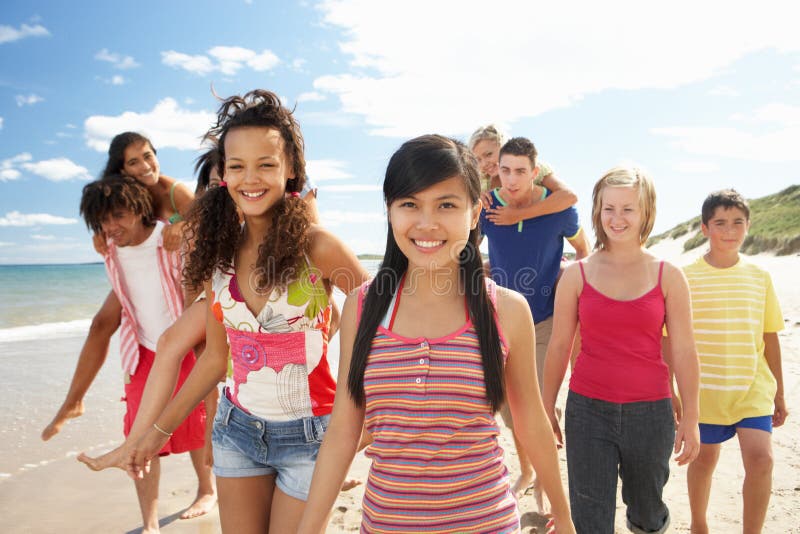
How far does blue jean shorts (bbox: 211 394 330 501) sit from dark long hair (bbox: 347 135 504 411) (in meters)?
0.50

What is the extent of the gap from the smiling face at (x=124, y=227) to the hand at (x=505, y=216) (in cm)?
241

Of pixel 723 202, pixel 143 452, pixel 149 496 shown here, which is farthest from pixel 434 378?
pixel 723 202

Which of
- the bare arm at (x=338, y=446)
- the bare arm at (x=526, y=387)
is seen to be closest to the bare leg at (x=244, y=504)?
the bare arm at (x=338, y=446)

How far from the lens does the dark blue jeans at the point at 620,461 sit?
2.72 metres

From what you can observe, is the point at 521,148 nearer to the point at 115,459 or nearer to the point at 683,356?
the point at 683,356

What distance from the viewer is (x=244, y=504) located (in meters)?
2.23

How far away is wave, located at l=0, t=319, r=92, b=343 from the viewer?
13141mm

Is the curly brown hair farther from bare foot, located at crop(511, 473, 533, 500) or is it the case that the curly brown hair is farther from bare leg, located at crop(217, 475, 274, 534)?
bare foot, located at crop(511, 473, 533, 500)

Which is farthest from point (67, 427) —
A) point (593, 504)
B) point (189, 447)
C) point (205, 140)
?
point (593, 504)

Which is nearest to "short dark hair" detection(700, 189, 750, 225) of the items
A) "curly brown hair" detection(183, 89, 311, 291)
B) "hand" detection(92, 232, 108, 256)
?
"curly brown hair" detection(183, 89, 311, 291)

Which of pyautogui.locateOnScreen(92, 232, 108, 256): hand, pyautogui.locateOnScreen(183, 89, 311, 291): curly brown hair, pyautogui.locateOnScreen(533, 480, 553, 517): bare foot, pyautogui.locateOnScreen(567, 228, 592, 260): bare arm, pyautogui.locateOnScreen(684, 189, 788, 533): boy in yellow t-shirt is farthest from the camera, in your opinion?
pyautogui.locateOnScreen(567, 228, 592, 260): bare arm

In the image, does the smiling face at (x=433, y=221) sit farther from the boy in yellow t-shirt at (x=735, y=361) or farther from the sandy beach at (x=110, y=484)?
the sandy beach at (x=110, y=484)

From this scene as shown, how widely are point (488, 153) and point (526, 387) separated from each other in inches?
120

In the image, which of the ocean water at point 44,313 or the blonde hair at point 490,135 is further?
the ocean water at point 44,313
